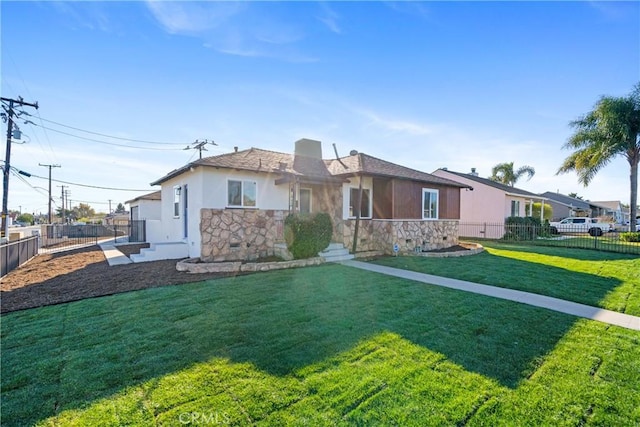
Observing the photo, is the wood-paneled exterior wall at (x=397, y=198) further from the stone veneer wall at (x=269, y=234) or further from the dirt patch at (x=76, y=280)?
the dirt patch at (x=76, y=280)

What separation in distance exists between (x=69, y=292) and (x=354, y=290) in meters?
7.01

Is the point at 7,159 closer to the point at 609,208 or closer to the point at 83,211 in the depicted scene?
the point at 83,211

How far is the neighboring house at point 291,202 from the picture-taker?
35.9 feet

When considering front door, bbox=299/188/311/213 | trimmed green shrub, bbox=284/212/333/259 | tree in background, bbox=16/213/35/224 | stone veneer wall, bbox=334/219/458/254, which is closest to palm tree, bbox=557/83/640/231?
stone veneer wall, bbox=334/219/458/254

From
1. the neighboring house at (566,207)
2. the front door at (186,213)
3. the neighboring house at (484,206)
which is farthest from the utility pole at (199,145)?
the neighboring house at (566,207)

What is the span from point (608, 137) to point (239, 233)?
25910 millimetres

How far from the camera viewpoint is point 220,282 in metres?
7.96

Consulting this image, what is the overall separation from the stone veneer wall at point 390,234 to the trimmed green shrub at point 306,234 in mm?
2226

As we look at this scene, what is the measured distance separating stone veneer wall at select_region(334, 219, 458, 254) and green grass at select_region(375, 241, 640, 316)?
1.38m

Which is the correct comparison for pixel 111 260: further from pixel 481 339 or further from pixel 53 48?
pixel 481 339

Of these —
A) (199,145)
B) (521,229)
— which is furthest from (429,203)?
(199,145)

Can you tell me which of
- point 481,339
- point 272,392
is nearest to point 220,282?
point 272,392

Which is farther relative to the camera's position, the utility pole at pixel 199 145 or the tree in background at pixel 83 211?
the tree in background at pixel 83 211

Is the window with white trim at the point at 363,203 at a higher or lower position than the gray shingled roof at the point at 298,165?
lower
